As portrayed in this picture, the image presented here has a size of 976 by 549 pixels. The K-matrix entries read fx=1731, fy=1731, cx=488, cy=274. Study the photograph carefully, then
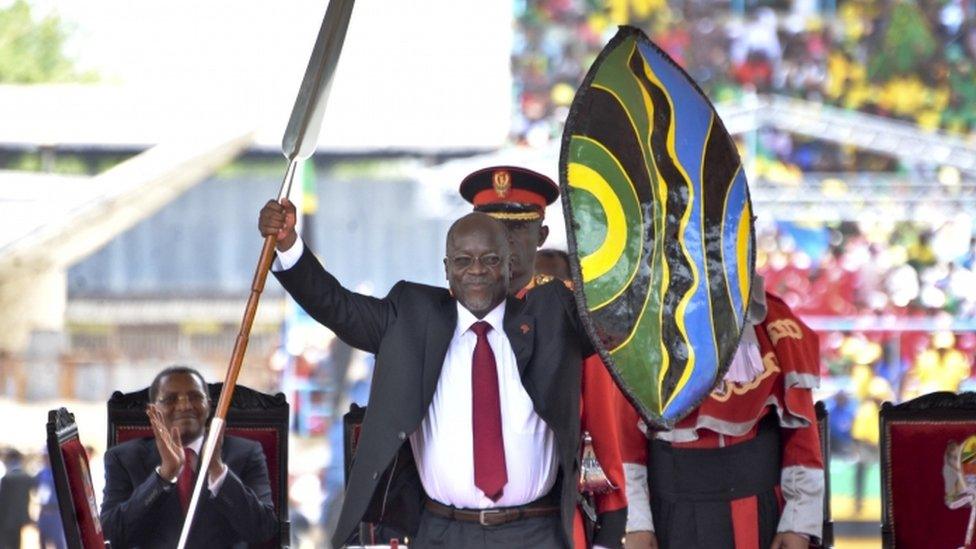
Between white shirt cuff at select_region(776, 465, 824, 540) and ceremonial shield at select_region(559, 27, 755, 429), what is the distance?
1.82 feet

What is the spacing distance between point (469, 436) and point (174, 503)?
132 centimetres

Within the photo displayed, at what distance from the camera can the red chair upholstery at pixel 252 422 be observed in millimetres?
4395

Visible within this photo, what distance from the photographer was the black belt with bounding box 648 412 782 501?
3537 millimetres

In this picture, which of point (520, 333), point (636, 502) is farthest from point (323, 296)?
point (636, 502)

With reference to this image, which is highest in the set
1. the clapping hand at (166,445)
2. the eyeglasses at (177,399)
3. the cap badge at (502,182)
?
the cap badge at (502,182)

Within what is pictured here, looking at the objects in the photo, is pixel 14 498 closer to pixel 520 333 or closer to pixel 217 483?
pixel 217 483

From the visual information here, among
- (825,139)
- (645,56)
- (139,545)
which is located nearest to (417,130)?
(825,139)

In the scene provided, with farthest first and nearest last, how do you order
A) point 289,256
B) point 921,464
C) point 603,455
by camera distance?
point 921,464 < point 603,455 < point 289,256

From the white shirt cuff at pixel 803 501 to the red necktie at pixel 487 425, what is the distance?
0.85m

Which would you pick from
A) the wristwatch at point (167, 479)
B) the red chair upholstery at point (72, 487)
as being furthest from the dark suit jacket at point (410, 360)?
the wristwatch at point (167, 479)

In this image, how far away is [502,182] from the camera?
3689 millimetres

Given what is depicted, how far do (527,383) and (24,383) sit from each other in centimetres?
507

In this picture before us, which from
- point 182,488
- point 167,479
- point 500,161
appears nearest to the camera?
point 167,479

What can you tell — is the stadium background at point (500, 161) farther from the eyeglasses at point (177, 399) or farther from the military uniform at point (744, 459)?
the military uniform at point (744, 459)
